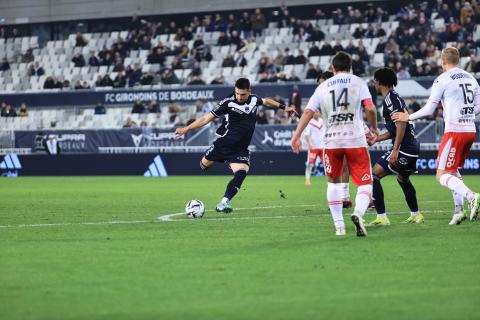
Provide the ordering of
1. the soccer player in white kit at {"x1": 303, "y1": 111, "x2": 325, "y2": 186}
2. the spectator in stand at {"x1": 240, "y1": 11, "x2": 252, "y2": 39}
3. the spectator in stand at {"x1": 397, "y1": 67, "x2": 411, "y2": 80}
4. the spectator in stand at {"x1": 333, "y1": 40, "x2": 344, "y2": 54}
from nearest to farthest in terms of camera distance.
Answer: the soccer player in white kit at {"x1": 303, "y1": 111, "x2": 325, "y2": 186}, the spectator in stand at {"x1": 397, "y1": 67, "x2": 411, "y2": 80}, the spectator in stand at {"x1": 333, "y1": 40, "x2": 344, "y2": 54}, the spectator in stand at {"x1": 240, "y1": 11, "x2": 252, "y2": 39}

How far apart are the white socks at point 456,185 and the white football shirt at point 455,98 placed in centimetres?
66

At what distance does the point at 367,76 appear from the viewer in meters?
38.9

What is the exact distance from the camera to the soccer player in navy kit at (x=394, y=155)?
1373 centimetres

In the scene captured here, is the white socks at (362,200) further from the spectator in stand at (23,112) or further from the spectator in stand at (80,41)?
the spectator in stand at (80,41)

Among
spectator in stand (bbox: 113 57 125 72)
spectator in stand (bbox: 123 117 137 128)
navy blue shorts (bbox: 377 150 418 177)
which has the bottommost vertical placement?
spectator in stand (bbox: 123 117 137 128)

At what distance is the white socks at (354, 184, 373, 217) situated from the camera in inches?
459

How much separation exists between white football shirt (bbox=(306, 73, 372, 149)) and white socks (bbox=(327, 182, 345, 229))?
0.53m

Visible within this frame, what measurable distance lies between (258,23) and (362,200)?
118 feet

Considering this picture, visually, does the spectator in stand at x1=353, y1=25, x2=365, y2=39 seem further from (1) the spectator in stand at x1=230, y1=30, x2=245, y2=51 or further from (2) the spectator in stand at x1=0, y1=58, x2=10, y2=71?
(2) the spectator in stand at x1=0, y1=58, x2=10, y2=71

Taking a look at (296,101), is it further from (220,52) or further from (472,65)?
(220,52)

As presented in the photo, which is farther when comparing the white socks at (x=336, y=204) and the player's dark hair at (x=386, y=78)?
the player's dark hair at (x=386, y=78)

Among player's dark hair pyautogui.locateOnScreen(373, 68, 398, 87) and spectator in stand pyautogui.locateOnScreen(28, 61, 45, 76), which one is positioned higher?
player's dark hair pyautogui.locateOnScreen(373, 68, 398, 87)

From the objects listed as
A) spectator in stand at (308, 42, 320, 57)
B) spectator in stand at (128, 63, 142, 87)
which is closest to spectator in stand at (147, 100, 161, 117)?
spectator in stand at (128, 63, 142, 87)

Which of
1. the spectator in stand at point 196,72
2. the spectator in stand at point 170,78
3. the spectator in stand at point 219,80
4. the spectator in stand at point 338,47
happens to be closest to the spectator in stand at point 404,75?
the spectator in stand at point 338,47
